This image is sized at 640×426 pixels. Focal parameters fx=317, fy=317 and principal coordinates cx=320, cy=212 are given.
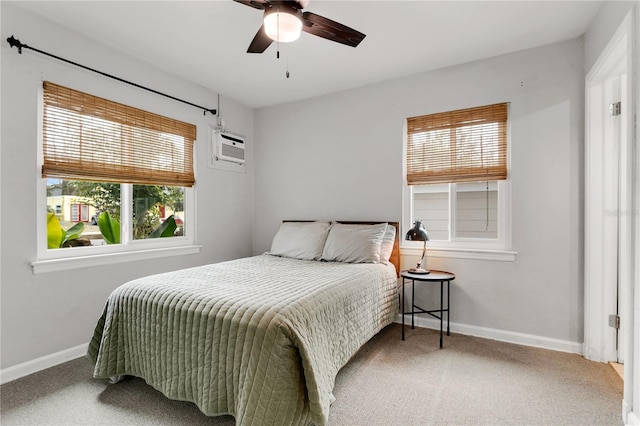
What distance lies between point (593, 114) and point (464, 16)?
1.24 m

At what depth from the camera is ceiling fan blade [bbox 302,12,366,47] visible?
5.96 feet

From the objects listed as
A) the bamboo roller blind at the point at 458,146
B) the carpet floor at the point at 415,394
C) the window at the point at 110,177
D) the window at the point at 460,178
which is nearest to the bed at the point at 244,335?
the carpet floor at the point at 415,394

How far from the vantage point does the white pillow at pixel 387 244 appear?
309cm

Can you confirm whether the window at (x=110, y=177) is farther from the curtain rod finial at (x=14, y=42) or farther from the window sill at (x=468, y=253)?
the window sill at (x=468, y=253)

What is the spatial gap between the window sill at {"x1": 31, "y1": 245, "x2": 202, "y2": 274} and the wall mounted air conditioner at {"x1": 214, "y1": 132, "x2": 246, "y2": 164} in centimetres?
111

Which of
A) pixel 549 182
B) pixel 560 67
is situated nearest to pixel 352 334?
pixel 549 182

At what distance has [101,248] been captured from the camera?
8.95 ft

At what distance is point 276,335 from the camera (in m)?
1.46

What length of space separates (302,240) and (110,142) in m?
1.96

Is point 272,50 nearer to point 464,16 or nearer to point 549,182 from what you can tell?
point 464,16

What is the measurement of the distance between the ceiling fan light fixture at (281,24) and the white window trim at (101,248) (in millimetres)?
1824

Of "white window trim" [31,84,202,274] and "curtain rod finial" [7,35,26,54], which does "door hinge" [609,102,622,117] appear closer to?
"white window trim" [31,84,202,274]

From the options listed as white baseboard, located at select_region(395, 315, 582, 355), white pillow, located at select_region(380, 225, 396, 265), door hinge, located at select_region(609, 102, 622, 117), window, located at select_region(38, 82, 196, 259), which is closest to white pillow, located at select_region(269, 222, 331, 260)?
white pillow, located at select_region(380, 225, 396, 265)

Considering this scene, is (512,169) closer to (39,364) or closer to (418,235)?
(418,235)
